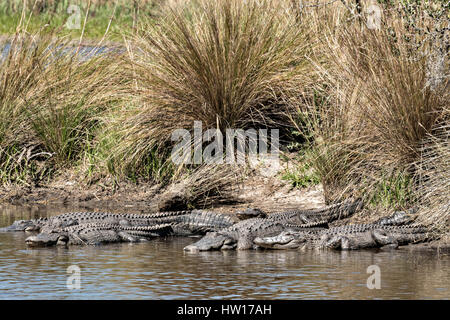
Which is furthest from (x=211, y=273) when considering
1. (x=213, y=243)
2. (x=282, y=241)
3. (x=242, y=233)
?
(x=242, y=233)

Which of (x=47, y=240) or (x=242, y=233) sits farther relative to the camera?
(x=242, y=233)

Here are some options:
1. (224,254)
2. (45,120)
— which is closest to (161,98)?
(45,120)

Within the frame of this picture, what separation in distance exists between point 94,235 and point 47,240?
0.46 m

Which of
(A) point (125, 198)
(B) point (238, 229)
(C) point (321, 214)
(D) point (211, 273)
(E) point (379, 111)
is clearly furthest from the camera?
(A) point (125, 198)

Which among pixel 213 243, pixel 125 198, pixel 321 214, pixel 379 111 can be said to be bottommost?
pixel 213 243

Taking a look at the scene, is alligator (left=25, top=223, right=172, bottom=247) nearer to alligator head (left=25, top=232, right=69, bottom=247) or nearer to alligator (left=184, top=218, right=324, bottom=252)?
alligator head (left=25, top=232, right=69, bottom=247)

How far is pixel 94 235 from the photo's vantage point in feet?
27.0

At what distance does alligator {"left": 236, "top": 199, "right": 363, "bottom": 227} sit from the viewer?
8.83 metres

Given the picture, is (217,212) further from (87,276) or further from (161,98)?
(87,276)

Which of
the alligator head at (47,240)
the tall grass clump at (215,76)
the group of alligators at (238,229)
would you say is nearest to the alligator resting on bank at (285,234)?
the group of alligators at (238,229)

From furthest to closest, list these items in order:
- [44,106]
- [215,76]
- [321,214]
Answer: [44,106], [215,76], [321,214]

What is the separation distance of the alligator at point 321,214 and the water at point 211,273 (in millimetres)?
1089

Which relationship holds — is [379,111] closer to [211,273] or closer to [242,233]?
[242,233]
